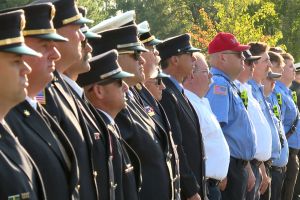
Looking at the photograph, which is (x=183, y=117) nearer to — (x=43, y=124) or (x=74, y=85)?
(x=74, y=85)

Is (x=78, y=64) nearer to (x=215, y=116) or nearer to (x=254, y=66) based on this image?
(x=215, y=116)

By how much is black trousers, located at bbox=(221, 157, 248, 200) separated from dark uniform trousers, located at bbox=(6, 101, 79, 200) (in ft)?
13.0

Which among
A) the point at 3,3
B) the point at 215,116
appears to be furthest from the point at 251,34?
the point at 215,116

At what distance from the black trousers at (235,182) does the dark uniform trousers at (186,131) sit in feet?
3.29

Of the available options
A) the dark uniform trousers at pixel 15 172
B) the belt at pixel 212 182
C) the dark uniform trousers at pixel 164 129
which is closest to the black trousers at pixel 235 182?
the belt at pixel 212 182

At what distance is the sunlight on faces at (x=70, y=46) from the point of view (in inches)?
193

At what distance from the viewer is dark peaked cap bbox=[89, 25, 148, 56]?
596cm

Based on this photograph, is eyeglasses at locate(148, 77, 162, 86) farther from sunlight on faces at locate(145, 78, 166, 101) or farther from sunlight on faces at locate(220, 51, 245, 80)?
sunlight on faces at locate(220, 51, 245, 80)

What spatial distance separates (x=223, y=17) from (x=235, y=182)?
18538 millimetres

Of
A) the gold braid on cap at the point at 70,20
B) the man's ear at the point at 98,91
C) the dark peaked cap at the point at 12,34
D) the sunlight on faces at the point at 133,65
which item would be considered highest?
the dark peaked cap at the point at 12,34

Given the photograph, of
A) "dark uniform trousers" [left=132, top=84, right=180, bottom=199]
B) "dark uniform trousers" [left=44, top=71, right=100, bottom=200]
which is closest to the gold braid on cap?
"dark uniform trousers" [left=44, top=71, right=100, bottom=200]

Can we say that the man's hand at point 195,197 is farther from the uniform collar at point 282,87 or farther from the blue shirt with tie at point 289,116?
the uniform collar at point 282,87

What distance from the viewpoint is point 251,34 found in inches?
973

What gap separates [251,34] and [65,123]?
2038 centimetres
